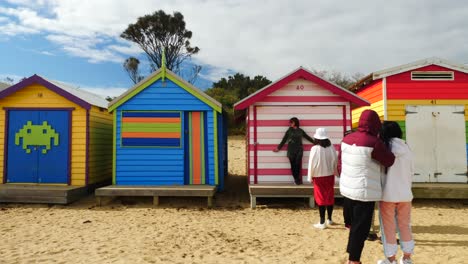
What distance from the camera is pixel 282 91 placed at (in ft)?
27.2

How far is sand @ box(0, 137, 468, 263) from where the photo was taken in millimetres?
4648

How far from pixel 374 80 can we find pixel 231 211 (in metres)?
5.35

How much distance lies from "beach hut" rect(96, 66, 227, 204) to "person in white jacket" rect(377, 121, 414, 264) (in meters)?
4.95

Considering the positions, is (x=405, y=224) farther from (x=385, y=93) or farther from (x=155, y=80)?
(x=155, y=80)

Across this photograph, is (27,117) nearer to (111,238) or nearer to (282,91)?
(111,238)

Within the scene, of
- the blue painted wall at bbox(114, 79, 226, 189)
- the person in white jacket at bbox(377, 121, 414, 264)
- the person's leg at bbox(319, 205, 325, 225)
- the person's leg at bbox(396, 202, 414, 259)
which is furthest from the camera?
the blue painted wall at bbox(114, 79, 226, 189)

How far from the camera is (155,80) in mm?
8445

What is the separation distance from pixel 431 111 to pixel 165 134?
6.94 m

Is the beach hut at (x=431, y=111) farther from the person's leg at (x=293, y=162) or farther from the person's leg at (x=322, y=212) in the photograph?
the person's leg at (x=322, y=212)

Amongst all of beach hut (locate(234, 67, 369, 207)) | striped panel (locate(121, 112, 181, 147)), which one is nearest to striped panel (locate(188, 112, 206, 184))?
striped panel (locate(121, 112, 181, 147))

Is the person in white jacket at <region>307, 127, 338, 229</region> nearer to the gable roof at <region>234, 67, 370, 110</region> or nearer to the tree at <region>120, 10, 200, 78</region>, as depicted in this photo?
the gable roof at <region>234, 67, 370, 110</region>

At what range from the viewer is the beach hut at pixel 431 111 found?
845 centimetres

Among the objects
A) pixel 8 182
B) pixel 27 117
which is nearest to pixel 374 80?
pixel 27 117

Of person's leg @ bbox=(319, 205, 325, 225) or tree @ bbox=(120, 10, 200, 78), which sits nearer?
person's leg @ bbox=(319, 205, 325, 225)
